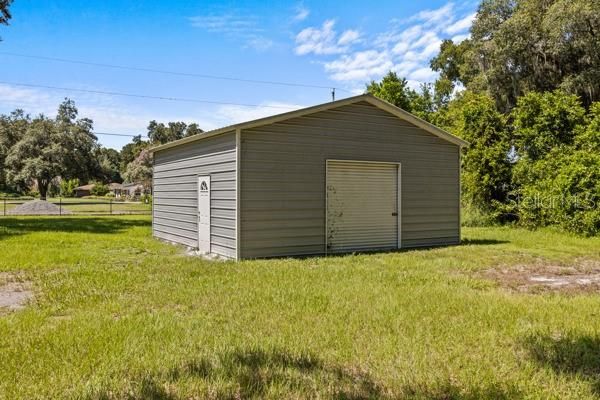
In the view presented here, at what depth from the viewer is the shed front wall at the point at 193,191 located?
8.56 metres

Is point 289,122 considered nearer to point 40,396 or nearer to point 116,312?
point 116,312

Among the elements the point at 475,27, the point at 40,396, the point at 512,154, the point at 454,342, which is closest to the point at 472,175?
the point at 512,154

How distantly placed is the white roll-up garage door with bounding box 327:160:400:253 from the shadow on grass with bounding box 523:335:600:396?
5.75 meters

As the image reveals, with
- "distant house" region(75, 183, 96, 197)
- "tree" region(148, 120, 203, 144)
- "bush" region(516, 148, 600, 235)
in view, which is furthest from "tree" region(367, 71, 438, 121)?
"distant house" region(75, 183, 96, 197)

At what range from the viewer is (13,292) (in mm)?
5707

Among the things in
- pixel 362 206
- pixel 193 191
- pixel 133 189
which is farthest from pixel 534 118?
pixel 133 189

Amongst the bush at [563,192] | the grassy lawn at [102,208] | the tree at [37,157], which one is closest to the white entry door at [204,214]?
the bush at [563,192]

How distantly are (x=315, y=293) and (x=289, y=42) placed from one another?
14.9m

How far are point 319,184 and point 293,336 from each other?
5.49 m

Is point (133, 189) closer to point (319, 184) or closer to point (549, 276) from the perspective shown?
point (319, 184)

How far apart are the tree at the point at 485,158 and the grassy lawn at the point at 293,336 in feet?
30.3

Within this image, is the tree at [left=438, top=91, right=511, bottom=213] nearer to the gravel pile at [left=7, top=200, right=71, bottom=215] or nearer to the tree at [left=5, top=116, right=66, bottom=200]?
the gravel pile at [left=7, top=200, right=71, bottom=215]

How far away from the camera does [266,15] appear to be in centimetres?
1551

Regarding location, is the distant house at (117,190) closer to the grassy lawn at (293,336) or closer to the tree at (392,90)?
the tree at (392,90)
